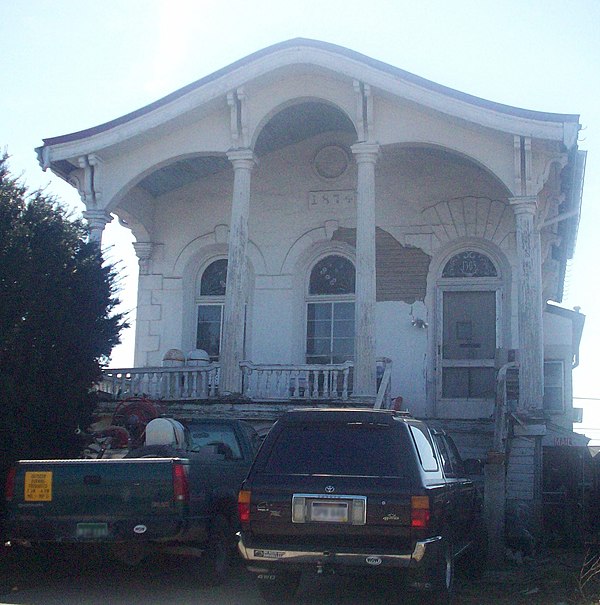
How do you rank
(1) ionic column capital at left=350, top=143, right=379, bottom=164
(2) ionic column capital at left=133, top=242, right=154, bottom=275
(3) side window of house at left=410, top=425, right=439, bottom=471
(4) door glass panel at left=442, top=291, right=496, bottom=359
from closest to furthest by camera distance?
(3) side window of house at left=410, top=425, right=439, bottom=471 < (1) ionic column capital at left=350, top=143, right=379, bottom=164 < (4) door glass panel at left=442, top=291, right=496, bottom=359 < (2) ionic column capital at left=133, top=242, right=154, bottom=275

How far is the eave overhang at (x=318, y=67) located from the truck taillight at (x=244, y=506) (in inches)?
356

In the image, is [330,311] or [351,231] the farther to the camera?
[330,311]

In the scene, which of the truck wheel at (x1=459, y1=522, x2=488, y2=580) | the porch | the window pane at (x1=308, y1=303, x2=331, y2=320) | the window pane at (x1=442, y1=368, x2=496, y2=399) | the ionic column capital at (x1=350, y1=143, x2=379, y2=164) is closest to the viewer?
the truck wheel at (x1=459, y1=522, x2=488, y2=580)

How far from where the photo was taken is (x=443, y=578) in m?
7.48

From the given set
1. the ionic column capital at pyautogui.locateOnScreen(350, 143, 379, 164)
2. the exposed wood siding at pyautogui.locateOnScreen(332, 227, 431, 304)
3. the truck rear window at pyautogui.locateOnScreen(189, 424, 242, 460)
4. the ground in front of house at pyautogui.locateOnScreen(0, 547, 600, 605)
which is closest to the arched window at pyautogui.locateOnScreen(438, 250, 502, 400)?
the exposed wood siding at pyautogui.locateOnScreen(332, 227, 431, 304)

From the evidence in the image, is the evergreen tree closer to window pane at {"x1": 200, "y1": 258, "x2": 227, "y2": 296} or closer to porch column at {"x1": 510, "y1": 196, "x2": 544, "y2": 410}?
porch column at {"x1": 510, "y1": 196, "x2": 544, "y2": 410}

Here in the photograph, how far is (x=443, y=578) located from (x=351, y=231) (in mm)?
11460

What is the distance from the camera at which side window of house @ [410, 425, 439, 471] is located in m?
7.79

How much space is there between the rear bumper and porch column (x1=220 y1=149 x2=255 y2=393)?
7858 mm

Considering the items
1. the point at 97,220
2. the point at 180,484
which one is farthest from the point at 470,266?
the point at 180,484

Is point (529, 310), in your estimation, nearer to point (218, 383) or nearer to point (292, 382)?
point (292, 382)

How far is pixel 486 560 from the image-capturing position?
10.4 metres

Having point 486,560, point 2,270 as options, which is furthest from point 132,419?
point 486,560

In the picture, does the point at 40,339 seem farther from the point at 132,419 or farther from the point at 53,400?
the point at 132,419
